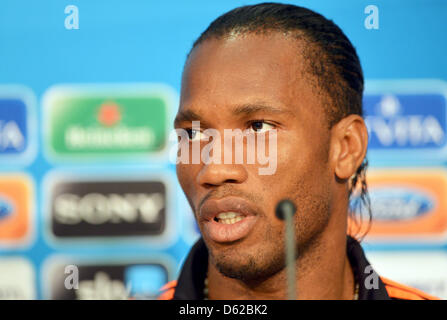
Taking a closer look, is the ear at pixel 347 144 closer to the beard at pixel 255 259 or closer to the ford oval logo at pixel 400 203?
the beard at pixel 255 259

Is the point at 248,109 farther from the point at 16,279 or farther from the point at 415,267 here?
the point at 16,279

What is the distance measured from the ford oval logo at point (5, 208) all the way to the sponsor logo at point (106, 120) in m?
0.21

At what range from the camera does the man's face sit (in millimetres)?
708

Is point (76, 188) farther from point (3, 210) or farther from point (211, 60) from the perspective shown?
point (211, 60)

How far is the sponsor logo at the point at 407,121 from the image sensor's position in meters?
1.46

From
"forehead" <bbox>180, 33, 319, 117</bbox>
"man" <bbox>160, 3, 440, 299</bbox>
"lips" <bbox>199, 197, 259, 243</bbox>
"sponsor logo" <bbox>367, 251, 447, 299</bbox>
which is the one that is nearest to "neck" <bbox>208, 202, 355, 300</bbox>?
"man" <bbox>160, 3, 440, 299</bbox>

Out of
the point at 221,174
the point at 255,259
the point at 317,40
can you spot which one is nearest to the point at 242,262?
the point at 255,259

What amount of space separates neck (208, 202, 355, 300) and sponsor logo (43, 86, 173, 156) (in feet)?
2.37

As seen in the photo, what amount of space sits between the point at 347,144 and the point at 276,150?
15cm

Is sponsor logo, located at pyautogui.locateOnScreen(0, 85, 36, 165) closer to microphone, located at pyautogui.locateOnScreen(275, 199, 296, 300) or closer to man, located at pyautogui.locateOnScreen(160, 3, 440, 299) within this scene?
man, located at pyautogui.locateOnScreen(160, 3, 440, 299)

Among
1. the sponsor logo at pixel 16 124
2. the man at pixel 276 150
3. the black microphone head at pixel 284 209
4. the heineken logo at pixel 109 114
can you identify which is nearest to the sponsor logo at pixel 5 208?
the sponsor logo at pixel 16 124
